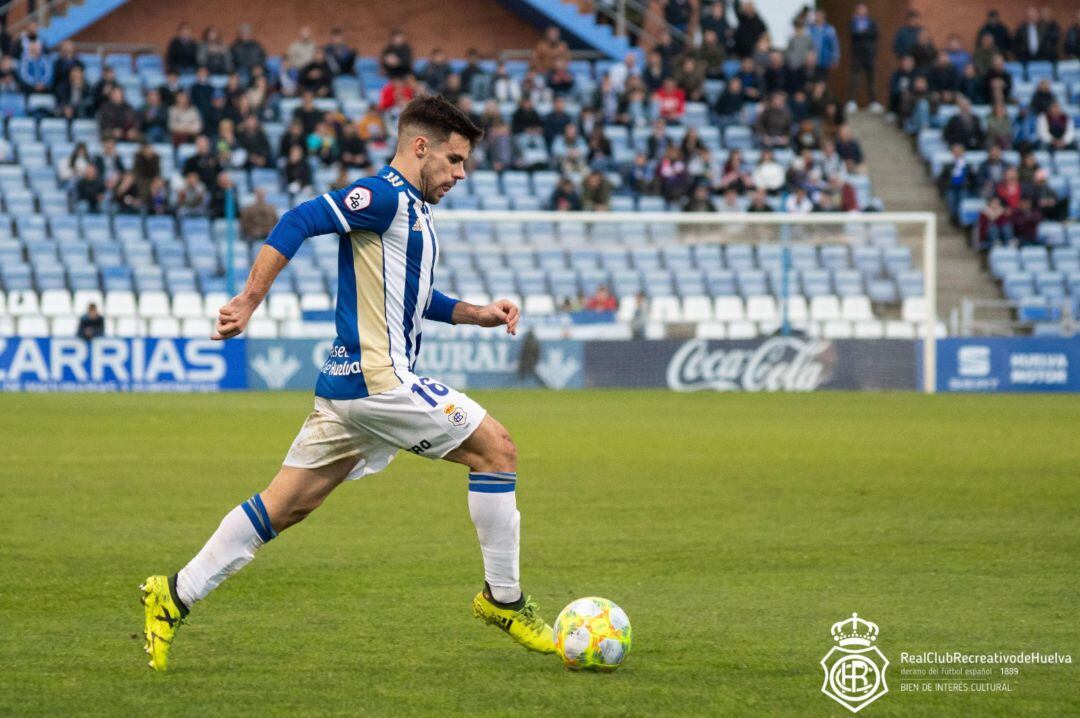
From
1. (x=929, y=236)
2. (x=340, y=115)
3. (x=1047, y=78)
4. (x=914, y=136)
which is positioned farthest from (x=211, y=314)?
(x=1047, y=78)

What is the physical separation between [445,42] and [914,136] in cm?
1035

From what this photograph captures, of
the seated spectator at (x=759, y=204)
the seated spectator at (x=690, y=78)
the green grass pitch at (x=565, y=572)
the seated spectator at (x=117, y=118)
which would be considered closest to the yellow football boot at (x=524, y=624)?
the green grass pitch at (x=565, y=572)

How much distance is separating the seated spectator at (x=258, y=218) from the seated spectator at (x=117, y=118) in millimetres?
3345

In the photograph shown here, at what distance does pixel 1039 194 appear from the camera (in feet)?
92.1

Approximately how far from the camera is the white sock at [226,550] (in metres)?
5.66

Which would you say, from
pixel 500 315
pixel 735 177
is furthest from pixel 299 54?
pixel 500 315

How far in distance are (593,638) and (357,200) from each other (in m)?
1.75

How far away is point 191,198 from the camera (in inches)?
1000

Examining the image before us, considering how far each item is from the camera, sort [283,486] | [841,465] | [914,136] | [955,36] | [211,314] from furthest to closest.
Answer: [955,36], [914,136], [211,314], [841,465], [283,486]

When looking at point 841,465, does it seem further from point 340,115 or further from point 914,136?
point 914,136

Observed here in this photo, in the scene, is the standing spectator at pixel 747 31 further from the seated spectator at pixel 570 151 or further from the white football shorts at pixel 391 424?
the white football shorts at pixel 391 424

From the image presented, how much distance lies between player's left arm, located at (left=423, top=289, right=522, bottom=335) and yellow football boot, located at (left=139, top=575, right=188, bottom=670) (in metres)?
1.42

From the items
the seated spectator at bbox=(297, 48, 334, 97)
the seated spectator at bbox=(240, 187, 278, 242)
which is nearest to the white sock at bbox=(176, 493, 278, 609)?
the seated spectator at bbox=(240, 187, 278, 242)

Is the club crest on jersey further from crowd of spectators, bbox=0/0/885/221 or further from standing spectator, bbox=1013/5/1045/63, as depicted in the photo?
standing spectator, bbox=1013/5/1045/63
